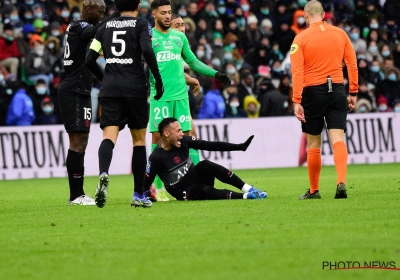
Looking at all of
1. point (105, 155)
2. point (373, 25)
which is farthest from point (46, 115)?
point (105, 155)

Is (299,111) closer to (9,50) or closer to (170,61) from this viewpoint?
(170,61)

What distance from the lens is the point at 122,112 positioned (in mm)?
10297

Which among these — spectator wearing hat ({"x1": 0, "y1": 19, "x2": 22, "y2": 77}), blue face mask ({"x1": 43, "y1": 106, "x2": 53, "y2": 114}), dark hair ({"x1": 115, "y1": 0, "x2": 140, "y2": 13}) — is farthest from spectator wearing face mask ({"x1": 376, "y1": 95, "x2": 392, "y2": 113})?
dark hair ({"x1": 115, "y1": 0, "x2": 140, "y2": 13})

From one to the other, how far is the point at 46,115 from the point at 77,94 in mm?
9616

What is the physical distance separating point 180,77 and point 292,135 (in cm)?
1001

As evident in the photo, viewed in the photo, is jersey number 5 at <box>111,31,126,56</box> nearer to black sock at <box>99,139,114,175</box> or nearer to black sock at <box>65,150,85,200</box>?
black sock at <box>99,139,114,175</box>

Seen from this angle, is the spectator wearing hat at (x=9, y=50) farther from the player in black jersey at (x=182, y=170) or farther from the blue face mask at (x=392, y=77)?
the player in black jersey at (x=182, y=170)

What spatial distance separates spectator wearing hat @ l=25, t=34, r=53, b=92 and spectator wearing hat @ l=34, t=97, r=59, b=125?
0.86m

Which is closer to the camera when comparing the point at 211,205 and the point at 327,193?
the point at 211,205

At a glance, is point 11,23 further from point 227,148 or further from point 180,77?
point 227,148

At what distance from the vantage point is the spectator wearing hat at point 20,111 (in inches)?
818

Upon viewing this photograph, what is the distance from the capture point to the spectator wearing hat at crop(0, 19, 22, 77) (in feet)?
72.2

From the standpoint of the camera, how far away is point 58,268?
6.15m

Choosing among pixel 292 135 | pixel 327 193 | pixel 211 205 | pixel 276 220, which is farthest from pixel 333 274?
pixel 292 135
